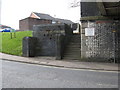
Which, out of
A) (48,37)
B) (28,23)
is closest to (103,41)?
(48,37)

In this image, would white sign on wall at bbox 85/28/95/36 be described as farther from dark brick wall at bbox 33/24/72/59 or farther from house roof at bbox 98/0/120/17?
dark brick wall at bbox 33/24/72/59

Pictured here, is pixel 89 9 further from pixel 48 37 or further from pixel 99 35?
pixel 48 37

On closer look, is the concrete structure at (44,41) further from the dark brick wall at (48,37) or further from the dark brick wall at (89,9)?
the dark brick wall at (89,9)

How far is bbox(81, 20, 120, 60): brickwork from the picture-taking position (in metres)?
11.3

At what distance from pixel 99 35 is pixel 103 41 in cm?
63

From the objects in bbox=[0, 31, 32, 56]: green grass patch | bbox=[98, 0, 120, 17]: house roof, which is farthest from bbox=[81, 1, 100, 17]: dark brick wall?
bbox=[0, 31, 32, 56]: green grass patch

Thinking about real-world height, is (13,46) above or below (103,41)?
below

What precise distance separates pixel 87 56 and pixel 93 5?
15.5ft

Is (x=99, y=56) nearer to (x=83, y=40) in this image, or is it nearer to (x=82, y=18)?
(x=83, y=40)

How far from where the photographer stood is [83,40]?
12.3m

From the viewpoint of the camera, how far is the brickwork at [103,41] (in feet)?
37.2

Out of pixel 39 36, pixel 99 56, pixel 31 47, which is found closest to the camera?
pixel 99 56

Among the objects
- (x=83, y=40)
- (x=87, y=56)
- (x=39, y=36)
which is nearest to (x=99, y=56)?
(x=87, y=56)

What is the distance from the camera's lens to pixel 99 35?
11.7m
